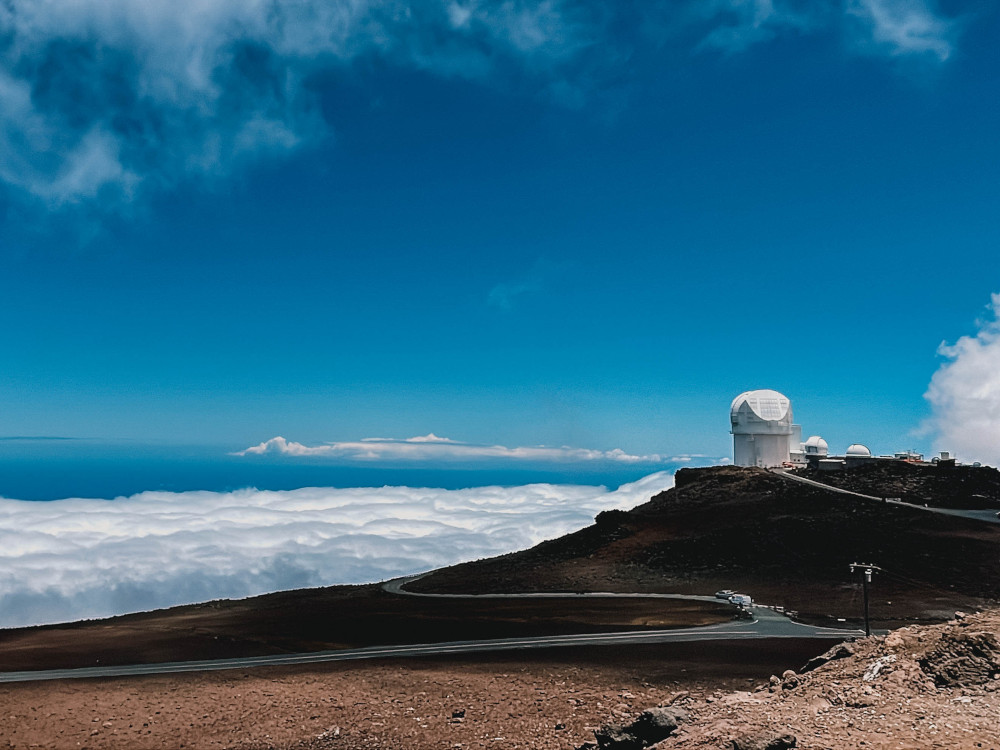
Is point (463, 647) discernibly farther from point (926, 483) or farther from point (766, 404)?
point (766, 404)

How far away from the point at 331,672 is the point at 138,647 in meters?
13.6

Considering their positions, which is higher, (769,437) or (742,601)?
(769,437)

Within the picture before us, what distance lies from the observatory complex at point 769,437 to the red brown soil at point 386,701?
185 feet

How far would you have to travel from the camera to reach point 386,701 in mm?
22312

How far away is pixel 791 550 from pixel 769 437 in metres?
32.0

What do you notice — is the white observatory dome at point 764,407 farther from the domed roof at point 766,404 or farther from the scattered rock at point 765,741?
the scattered rock at point 765,741

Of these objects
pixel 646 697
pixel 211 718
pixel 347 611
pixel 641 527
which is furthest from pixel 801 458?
pixel 211 718

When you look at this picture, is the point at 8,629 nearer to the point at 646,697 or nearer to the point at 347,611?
the point at 347,611

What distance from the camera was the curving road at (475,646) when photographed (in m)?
29.0

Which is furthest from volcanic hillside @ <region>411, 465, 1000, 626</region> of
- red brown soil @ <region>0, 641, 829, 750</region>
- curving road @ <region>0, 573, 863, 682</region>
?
red brown soil @ <region>0, 641, 829, 750</region>

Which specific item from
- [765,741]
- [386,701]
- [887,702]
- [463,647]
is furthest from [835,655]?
[463,647]

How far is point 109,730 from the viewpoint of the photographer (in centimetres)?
2070

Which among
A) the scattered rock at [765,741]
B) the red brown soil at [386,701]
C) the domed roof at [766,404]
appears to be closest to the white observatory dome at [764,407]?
the domed roof at [766,404]

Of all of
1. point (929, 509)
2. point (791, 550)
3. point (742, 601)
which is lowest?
point (742, 601)
